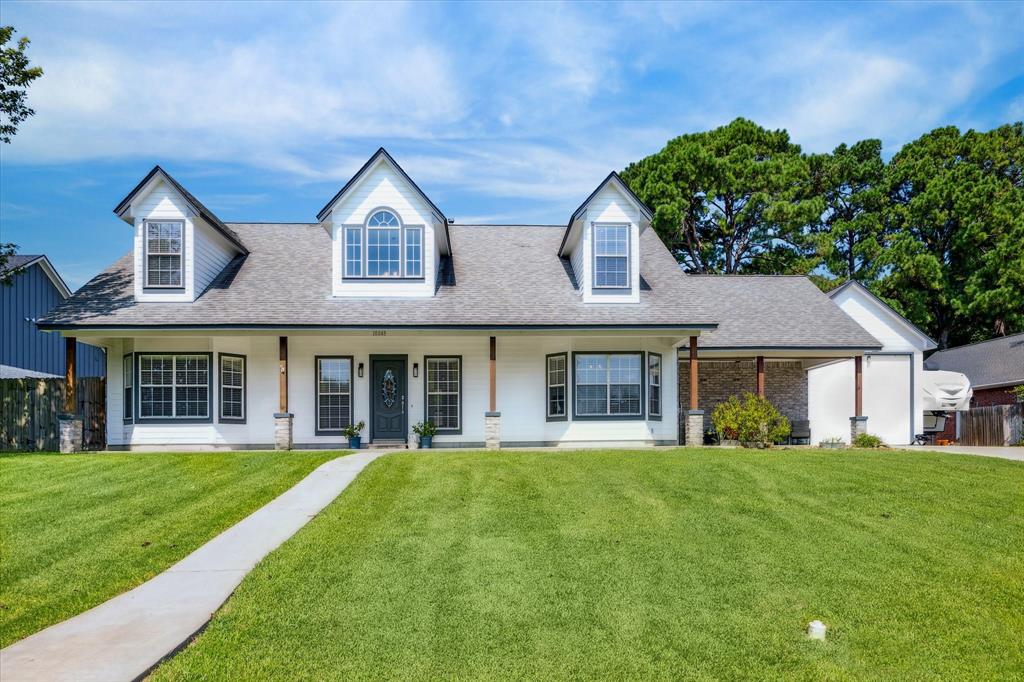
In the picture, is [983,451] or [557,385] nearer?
[557,385]

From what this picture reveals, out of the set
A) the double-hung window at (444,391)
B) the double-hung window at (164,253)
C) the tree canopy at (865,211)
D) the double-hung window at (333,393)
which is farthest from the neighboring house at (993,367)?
the double-hung window at (164,253)

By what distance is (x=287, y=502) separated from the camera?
37.2 feet

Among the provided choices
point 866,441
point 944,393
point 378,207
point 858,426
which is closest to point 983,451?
point 858,426

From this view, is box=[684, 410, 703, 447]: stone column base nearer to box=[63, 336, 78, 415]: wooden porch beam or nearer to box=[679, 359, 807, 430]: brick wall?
box=[679, 359, 807, 430]: brick wall

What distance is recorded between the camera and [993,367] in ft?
99.5

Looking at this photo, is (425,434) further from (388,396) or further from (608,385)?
(608,385)

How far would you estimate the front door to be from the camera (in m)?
19.7

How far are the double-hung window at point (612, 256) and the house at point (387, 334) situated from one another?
0.04m

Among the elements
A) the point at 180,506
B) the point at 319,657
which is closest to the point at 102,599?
the point at 319,657

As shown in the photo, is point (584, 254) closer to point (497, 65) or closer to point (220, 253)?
point (497, 65)

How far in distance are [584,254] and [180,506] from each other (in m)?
12.1

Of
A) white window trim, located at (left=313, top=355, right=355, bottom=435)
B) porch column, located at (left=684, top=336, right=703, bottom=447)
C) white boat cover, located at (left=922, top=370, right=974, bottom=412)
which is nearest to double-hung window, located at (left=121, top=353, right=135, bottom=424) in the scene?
white window trim, located at (left=313, top=355, right=355, bottom=435)

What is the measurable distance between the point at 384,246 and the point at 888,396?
56.9ft

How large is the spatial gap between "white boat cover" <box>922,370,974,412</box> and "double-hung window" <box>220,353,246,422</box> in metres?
22.6
